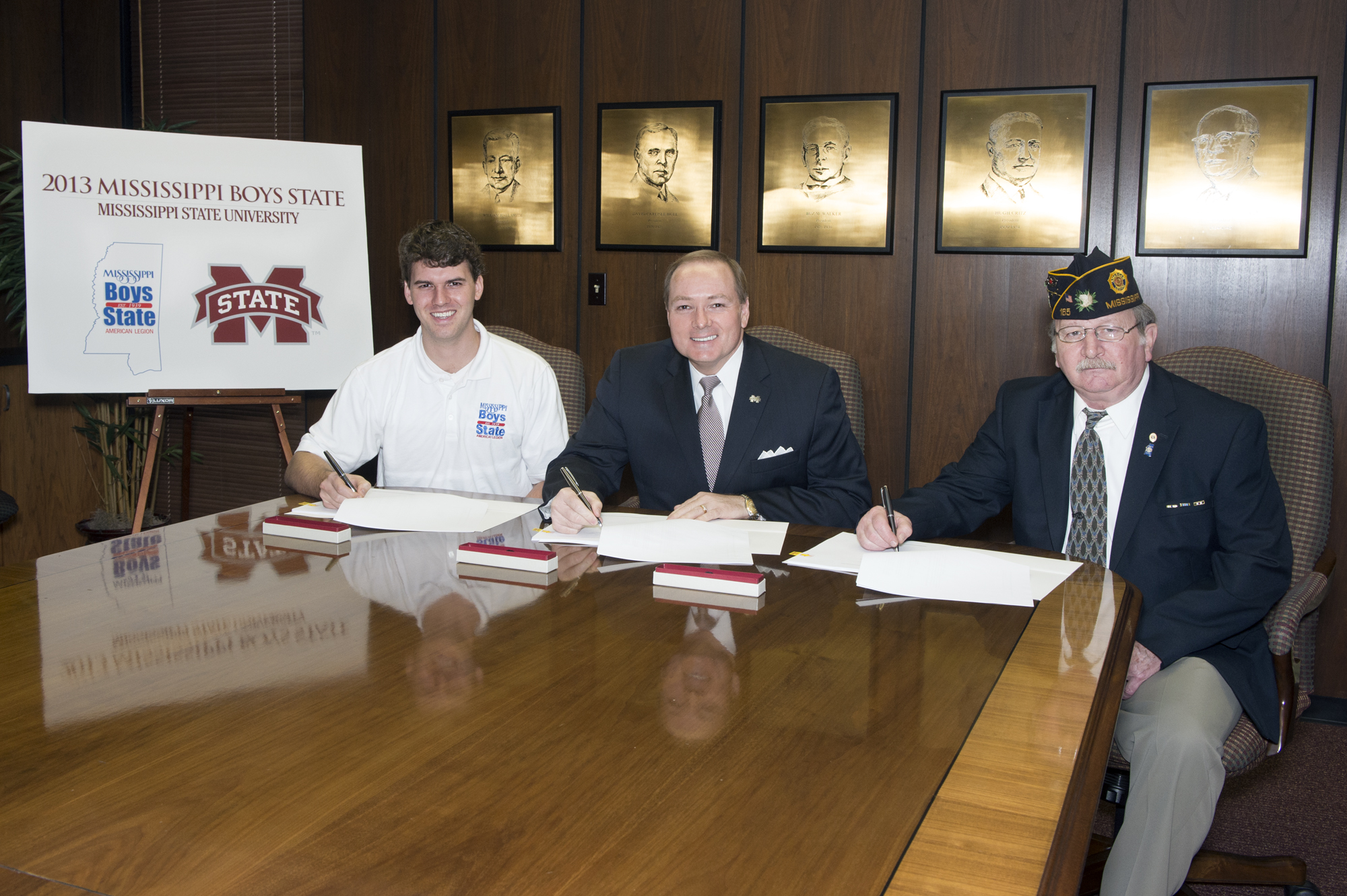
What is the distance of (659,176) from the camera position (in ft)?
13.9

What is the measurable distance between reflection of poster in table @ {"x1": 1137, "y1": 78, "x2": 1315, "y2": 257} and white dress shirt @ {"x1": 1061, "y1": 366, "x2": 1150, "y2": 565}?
5.48 feet

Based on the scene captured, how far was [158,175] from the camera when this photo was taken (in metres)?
3.95

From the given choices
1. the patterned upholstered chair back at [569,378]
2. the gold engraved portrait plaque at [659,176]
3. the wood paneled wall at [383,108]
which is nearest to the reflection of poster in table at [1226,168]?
the gold engraved portrait plaque at [659,176]

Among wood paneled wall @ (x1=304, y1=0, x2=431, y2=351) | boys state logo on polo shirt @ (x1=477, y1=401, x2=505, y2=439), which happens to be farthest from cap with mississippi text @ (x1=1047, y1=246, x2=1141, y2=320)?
wood paneled wall @ (x1=304, y1=0, x2=431, y2=351)

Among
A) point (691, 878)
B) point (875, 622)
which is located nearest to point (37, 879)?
point (691, 878)

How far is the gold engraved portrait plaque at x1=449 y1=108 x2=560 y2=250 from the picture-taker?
14.4 feet

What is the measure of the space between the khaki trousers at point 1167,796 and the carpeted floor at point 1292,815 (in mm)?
830

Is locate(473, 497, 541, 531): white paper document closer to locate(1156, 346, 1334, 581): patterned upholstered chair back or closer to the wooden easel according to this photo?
locate(1156, 346, 1334, 581): patterned upholstered chair back

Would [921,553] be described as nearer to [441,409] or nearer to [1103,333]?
[1103,333]

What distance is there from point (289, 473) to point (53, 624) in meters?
1.30

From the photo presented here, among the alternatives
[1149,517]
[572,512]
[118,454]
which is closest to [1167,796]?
[1149,517]

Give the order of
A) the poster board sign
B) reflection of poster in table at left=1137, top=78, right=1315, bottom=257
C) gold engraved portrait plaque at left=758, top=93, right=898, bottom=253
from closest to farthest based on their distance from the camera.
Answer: reflection of poster in table at left=1137, top=78, right=1315, bottom=257 < the poster board sign < gold engraved portrait plaque at left=758, top=93, right=898, bottom=253

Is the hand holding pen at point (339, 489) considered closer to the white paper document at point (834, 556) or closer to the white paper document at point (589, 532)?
the white paper document at point (589, 532)

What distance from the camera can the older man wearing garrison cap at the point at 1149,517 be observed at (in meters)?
1.72
